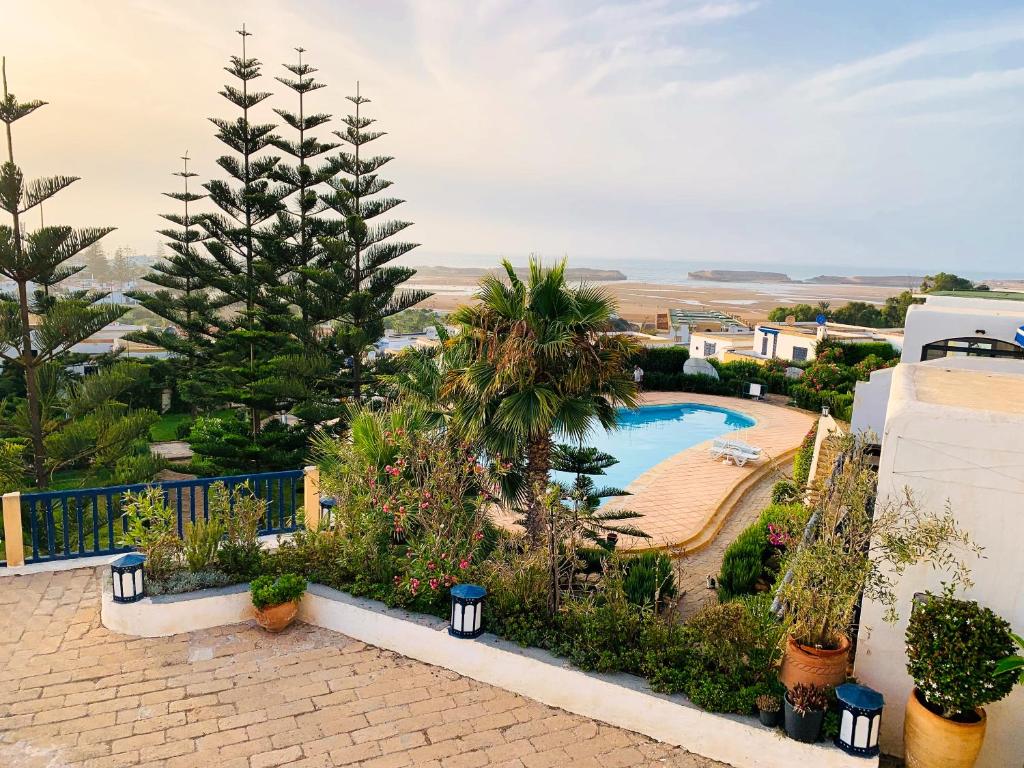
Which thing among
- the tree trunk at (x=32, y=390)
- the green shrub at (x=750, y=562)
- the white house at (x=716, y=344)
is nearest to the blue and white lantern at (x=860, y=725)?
the green shrub at (x=750, y=562)

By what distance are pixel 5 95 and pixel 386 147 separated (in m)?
6.84

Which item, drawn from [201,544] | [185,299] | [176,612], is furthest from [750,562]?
[185,299]

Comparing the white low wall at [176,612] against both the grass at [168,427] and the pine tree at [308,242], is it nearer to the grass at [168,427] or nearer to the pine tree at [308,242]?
the pine tree at [308,242]

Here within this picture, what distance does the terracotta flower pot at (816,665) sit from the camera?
12.3 feet

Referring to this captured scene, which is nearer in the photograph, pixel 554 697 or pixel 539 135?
pixel 554 697

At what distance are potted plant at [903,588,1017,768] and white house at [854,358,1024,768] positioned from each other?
7.7 inches

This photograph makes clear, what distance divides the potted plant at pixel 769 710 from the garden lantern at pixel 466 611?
1.72 m

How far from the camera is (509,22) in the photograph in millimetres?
14945

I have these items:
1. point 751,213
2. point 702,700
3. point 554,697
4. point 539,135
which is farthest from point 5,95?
point 751,213

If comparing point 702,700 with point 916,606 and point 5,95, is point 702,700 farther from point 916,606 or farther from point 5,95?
point 5,95

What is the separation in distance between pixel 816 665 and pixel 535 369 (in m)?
3.15

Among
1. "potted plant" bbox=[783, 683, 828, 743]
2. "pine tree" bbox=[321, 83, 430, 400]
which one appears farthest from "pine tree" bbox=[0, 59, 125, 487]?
"potted plant" bbox=[783, 683, 828, 743]

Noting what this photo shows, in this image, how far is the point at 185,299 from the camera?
15359mm

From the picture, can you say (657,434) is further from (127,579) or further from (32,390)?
(127,579)
